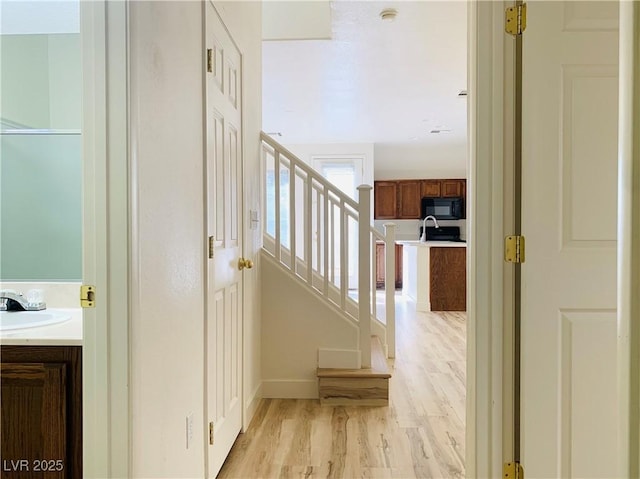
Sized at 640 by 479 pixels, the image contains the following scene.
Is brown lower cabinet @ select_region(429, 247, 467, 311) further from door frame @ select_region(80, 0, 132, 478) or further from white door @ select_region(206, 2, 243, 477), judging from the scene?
door frame @ select_region(80, 0, 132, 478)

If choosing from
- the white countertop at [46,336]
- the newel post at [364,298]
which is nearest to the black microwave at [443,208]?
the newel post at [364,298]

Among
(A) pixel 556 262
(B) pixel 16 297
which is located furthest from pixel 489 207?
(B) pixel 16 297

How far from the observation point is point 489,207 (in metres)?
1.45

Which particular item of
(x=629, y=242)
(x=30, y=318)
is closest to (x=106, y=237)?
(x=30, y=318)

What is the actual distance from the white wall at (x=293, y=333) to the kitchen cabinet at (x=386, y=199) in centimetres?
555

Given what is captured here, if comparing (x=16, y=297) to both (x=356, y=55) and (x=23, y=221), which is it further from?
(x=356, y=55)

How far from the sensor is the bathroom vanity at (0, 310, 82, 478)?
3.79 ft

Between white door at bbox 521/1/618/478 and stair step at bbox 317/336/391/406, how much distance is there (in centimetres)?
133

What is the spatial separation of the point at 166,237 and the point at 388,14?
2452mm

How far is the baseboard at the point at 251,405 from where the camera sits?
7.60 ft

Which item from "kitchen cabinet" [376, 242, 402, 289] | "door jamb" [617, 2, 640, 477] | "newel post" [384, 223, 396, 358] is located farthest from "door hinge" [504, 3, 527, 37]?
"kitchen cabinet" [376, 242, 402, 289]

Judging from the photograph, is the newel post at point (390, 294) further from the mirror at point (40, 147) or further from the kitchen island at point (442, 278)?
the mirror at point (40, 147)

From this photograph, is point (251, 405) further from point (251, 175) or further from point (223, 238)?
point (251, 175)

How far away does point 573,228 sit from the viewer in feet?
4.52
